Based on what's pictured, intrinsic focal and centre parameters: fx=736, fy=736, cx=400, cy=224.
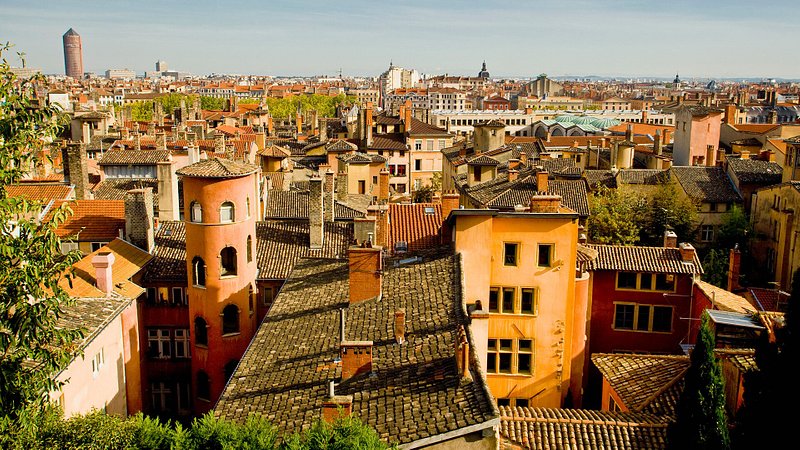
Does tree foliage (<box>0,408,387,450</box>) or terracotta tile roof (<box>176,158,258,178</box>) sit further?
terracotta tile roof (<box>176,158,258,178</box>)

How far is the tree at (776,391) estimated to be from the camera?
547 inches

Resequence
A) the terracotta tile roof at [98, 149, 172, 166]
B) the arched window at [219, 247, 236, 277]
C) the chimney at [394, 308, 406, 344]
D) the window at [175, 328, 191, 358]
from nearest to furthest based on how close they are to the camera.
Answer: the chimney at [394, 308, 406, 344] → the arched window at [219, 247, 236, 277] → the window at [175, 328, 191, 358] → the terracotta tile roof at [98, 149, 172, 166]

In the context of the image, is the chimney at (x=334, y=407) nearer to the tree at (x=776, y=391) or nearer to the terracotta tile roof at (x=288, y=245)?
the tree at (x=776, y=391)

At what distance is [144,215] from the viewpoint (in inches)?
1215

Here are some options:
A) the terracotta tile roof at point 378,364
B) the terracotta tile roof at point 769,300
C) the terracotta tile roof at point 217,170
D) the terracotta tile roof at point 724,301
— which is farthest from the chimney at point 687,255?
the terracotta tile roof at point 217,170

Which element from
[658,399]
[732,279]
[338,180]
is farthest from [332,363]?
[338,180]

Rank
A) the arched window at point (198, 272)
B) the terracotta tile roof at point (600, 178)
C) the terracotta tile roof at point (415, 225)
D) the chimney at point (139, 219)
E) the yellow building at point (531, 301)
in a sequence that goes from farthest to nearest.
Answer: the terracotta tile roof at point (600, 178) → the chimney at point (139, 219) → the arched window at point (198, 272) → the terracotta tile roof at point (415, 225) → the yellow building at point (531, 301)

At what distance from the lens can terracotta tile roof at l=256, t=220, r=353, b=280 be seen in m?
30.3

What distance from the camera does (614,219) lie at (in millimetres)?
44531

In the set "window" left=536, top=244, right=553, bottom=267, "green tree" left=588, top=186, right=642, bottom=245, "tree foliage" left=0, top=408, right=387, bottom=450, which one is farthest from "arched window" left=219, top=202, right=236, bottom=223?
"green tree" left=588, top=186, right=642, bottom=245

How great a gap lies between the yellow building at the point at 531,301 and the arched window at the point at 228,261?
9.14 m

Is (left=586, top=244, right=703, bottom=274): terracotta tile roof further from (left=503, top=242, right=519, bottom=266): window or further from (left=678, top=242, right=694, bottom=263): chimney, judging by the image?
(left=503, top=242, right=519, bottom=266): window

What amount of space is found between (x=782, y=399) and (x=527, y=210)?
1241cm

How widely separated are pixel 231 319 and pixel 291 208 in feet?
44.2
